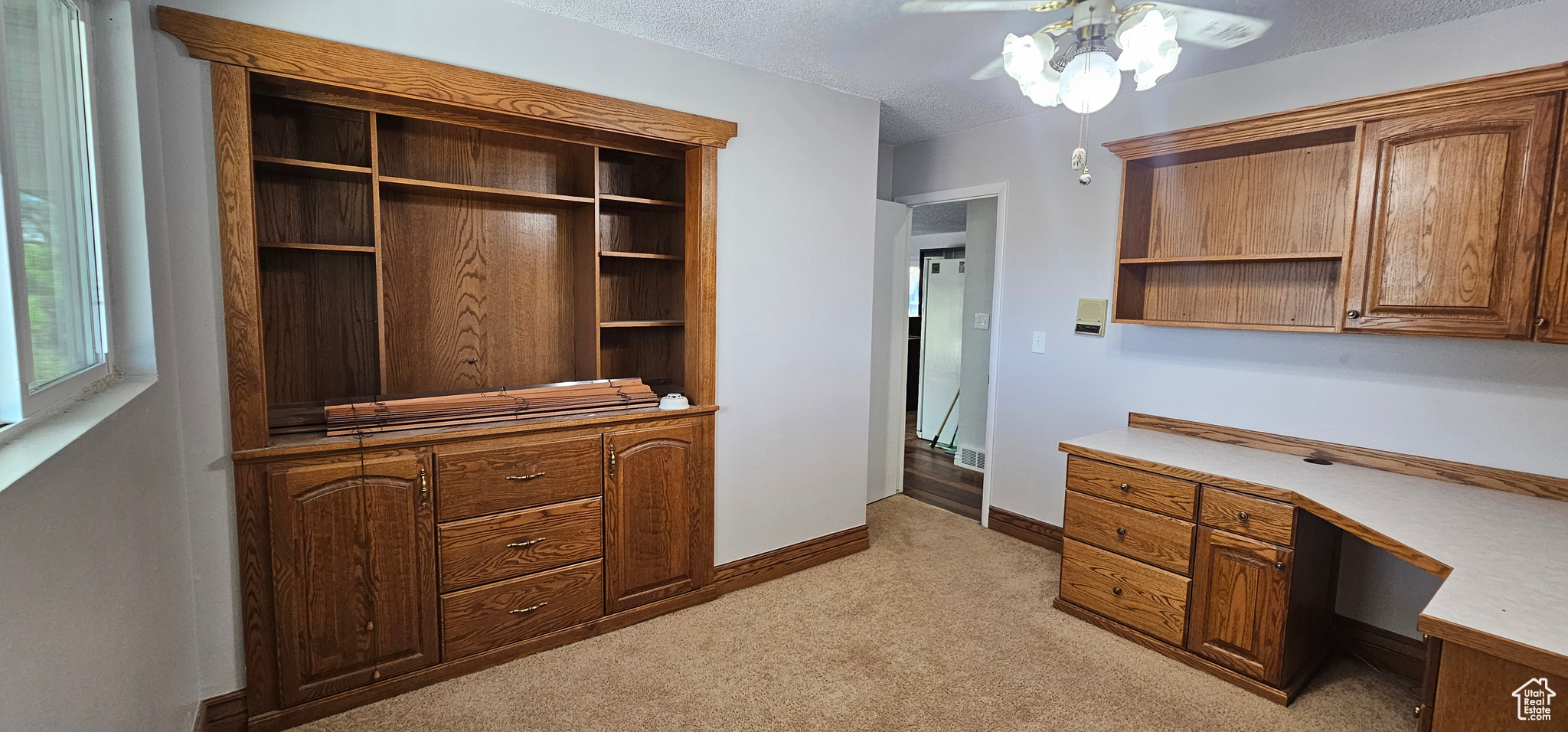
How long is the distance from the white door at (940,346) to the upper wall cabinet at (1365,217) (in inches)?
105

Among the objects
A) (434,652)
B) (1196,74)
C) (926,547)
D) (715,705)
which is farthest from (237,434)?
(1196,74)

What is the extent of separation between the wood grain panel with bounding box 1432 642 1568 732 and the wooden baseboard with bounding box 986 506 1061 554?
219cm

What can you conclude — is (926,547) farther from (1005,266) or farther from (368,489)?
(368,489)

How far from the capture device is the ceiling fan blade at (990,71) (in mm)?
2803

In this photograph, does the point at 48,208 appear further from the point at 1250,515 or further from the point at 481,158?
the point at 1250,515

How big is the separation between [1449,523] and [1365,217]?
106 cm

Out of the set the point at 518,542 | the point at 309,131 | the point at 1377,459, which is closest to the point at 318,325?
the point at 309,131

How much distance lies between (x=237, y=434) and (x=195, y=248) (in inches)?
21.3

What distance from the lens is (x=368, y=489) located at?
2.17 meters

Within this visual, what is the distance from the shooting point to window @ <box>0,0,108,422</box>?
1.03 metres

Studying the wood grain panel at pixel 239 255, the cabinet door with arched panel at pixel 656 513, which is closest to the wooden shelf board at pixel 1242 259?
the cabinet door with arched panel at pixel 656 513

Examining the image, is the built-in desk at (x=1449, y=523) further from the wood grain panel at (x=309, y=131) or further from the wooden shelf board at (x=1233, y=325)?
the wood grain panel at (x=309, y=131)

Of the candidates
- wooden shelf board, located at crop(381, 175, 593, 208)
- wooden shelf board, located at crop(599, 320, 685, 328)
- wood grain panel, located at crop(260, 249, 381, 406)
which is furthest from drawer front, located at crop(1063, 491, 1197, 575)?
wood grain panel, located at crop(260, 249, 381, 406)

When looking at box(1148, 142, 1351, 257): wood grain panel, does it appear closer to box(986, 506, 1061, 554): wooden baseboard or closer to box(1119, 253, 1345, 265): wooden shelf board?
box(1119, 253, 1345, 265): wooden shelf board
